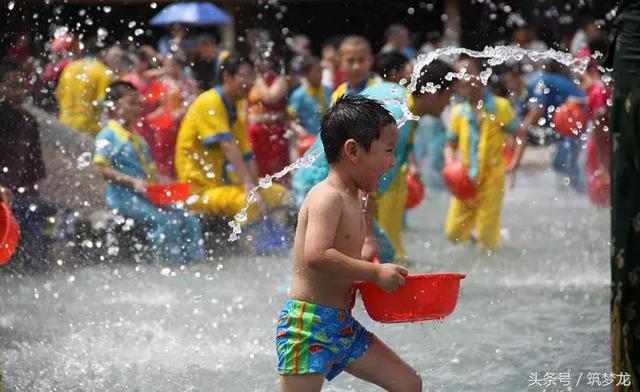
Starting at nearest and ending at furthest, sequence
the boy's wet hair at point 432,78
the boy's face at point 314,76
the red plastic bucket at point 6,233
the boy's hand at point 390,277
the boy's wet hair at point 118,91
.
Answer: the boy's hand at point 390,277 → the red plastic bucket at point 6,233 → the boy's wet hair at point 432,78 → the boy's wet hair at point 118,91 → the boy's face at point 314,76

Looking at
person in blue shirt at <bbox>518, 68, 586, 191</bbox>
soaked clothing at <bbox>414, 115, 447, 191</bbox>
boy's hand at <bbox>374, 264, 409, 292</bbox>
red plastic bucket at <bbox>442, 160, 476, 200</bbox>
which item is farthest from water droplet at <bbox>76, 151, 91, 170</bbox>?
soaked clothing at <bbox>414, 115, 447, 191</bbox>

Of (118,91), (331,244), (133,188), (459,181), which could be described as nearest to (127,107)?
(118,91)

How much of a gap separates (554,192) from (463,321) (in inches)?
251

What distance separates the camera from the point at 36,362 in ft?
18.5

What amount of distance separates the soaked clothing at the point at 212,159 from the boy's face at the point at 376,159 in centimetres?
454

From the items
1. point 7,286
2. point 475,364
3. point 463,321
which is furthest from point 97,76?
point 475,364

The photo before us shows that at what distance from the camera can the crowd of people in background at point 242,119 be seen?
26.0 feet

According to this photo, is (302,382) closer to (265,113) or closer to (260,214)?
(260,214)

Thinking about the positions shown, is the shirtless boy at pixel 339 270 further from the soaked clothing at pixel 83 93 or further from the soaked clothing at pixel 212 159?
the soaked clothing at pixel 83 93

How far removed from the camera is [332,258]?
3.90 metres

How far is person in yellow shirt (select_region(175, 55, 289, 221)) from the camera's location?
28.5ft

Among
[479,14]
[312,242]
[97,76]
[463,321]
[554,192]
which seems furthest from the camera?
[554,192]

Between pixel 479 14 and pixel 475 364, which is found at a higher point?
pixel 479 14

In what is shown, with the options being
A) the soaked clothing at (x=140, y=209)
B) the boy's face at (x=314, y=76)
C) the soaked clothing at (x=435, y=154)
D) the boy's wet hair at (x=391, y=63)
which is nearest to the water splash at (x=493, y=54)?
the boy's wet hair at (x=391, y=63)
